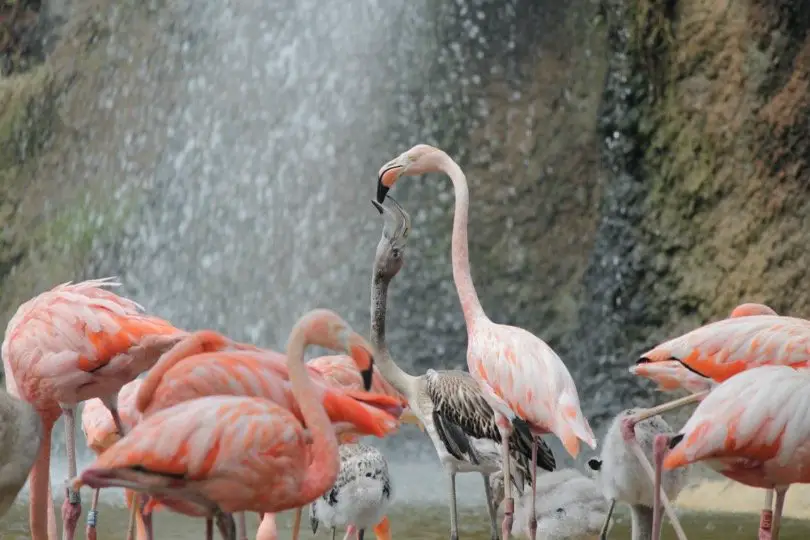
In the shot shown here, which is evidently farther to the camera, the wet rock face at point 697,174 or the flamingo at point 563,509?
the wet rock face at point 697,174

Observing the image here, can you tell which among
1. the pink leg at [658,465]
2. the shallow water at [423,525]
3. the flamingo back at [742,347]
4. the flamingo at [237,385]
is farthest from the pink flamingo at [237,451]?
the shallow water at [423,525]

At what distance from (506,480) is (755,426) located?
1.03 meters

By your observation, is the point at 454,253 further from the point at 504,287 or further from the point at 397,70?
the point at 397,70

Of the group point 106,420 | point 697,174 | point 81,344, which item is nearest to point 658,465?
point 81,344

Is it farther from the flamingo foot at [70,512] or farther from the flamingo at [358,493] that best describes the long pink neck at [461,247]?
the flamingo foot at [70,512]

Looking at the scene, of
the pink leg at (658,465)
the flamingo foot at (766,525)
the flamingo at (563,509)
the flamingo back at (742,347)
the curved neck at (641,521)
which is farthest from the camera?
the flamingo at (563,509)

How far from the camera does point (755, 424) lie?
11.4ft

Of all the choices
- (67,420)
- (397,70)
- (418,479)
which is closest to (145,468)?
(67,420)

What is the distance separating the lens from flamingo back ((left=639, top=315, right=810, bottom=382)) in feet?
13.3

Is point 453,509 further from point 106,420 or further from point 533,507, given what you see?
point 106,420

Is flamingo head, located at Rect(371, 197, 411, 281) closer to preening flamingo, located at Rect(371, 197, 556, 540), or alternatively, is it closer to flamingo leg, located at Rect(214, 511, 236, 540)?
preening flamingo, located at Rect(371, 197, 556, 540)

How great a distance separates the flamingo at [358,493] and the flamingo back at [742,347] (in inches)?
44.8

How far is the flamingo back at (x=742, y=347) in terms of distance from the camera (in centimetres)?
405

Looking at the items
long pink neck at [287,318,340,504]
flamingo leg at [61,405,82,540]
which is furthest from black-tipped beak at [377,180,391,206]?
long pink neck at [287,318,340,504]
